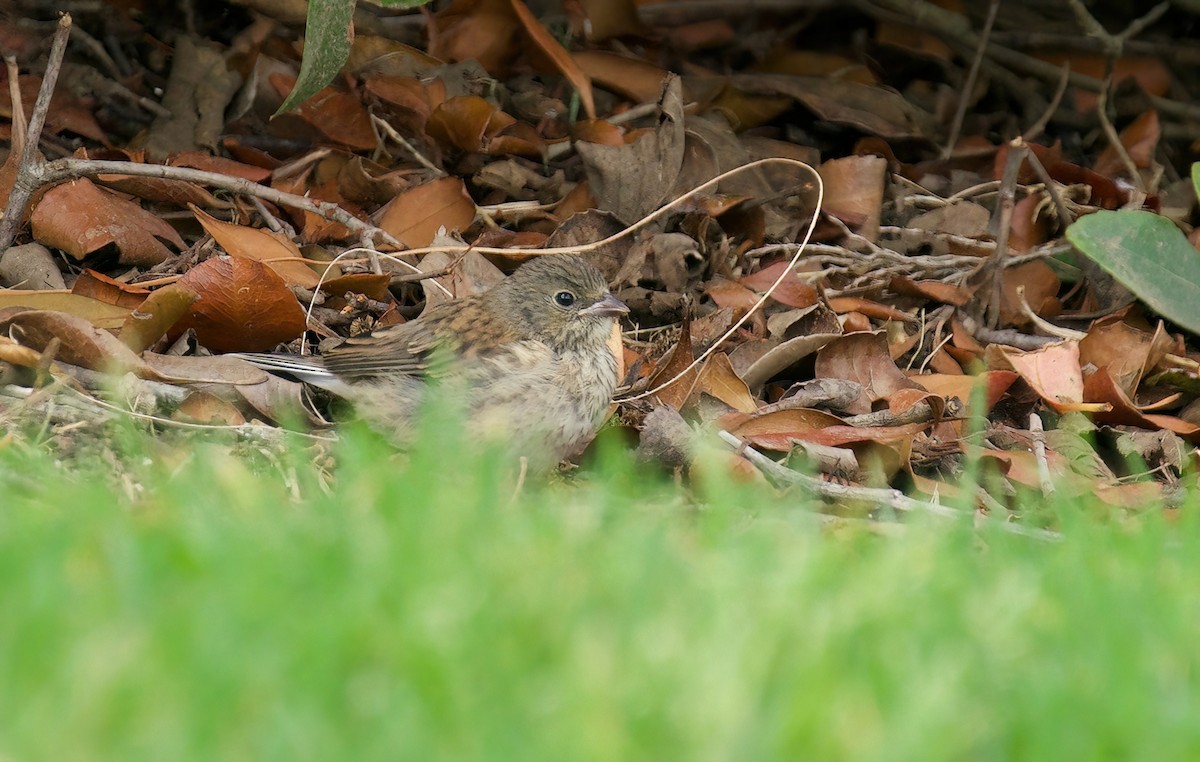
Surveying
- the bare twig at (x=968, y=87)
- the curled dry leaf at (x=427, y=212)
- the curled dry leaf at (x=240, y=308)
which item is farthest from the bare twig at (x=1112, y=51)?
the curled dry leaf at (x=240, y=308)

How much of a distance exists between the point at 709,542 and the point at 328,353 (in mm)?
2761

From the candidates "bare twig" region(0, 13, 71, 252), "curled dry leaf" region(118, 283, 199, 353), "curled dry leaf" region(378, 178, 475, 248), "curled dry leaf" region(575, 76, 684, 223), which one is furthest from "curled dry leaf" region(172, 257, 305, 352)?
"curled dry leaf" region(575, 76, 684, 223)

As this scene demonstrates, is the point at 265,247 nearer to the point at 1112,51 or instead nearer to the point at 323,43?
the point at 323,43

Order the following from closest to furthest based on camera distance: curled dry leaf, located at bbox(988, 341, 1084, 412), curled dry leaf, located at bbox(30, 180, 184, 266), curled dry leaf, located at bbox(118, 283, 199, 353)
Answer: curled dry leaf, located at bbox(118, 283, 199, 353) → curled dry leaf, located at bbox(988, 341, 1084, 412) → curled dry leaf, located at bbox(30, 180, 184, 266)

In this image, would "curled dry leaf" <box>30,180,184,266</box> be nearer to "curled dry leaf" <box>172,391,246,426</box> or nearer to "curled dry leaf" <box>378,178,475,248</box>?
"curled dry leaf" <box>378,178,475,248</box>

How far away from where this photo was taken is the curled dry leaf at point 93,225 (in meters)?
6.36

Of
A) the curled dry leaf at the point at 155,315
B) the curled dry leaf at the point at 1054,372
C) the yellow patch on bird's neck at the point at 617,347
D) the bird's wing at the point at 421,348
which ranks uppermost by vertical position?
the curled dry leaf at the point at 155,315

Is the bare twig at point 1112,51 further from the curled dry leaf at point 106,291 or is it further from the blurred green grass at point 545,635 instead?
the curled dry leaf at point 106,291

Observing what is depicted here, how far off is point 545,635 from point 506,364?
2.99 meters

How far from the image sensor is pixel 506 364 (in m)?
5.77

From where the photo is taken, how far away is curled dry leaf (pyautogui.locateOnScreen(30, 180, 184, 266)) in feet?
20.9

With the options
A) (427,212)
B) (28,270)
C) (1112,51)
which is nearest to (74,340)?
(28,270)

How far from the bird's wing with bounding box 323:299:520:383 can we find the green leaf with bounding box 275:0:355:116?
102 cm

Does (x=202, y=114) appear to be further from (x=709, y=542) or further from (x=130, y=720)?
(x=130, y=720)
